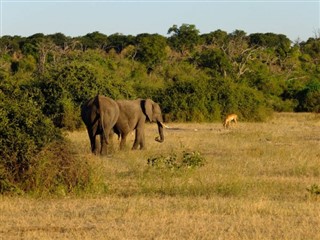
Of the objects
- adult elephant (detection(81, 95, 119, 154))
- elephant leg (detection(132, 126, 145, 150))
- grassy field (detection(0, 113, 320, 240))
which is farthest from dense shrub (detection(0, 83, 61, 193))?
elephant leg (detection(132, 126, 145, 150))

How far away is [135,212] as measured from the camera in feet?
33.1

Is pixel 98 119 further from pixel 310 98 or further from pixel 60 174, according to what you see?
pixel 310 98

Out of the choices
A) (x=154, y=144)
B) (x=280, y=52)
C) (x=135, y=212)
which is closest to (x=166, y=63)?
(x=280, y=52)

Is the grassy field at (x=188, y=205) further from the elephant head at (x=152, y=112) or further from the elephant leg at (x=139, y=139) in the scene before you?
the elephant head at (x=152, y=112)

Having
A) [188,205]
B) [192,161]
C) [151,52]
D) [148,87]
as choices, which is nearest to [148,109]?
[192,161]

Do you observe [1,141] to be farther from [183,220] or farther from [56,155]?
[183,220]

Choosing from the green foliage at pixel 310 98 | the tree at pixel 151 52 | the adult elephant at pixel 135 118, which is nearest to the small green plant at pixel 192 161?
the adult elephant at pixel 135 118

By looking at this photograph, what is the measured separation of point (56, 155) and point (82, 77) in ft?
58.2

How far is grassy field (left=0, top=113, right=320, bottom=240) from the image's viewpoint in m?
8.85

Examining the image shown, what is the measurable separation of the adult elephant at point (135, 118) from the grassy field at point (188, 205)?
2512 millimetres

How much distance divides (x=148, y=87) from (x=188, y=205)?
98.8 feet

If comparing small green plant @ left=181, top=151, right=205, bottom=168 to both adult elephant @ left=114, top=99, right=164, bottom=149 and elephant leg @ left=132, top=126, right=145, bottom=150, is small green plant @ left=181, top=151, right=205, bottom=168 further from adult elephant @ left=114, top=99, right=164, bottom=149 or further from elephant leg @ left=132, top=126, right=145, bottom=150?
elephant leg @ left=132, top=126, right=145, bottom=150

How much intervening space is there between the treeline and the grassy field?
105 cm

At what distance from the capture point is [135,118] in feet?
69.1
